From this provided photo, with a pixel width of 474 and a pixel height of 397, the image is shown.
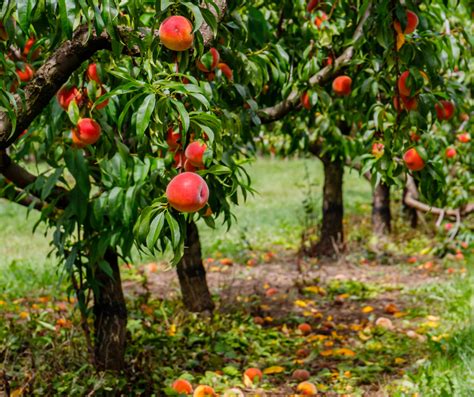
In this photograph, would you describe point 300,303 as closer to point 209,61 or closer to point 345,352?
point 345,352

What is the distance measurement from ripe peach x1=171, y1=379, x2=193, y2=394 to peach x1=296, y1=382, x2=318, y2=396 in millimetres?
520

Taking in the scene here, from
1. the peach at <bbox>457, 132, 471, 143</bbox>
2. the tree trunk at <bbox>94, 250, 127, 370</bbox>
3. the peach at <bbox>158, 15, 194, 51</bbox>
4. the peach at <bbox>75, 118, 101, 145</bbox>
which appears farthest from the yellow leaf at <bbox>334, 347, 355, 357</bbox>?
the peach at <bbox>457, 132, 471, 143</bbox>

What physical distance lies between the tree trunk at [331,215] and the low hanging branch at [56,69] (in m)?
4.10

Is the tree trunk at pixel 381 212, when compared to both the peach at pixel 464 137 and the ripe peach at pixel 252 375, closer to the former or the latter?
the peach at pixel 464 137

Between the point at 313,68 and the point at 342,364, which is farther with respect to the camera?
the point at 342,364

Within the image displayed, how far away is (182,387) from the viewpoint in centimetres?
287

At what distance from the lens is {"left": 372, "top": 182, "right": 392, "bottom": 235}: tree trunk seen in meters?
6.62

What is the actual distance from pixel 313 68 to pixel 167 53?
99 cm

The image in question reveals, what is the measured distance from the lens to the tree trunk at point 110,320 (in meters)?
2.97

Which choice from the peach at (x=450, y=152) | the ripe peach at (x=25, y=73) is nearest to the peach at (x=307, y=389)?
the ripe peach at (x=25, y=73)

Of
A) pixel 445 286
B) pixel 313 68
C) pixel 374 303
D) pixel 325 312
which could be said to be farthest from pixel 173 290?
pixel 313 68

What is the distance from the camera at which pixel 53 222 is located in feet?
9.01

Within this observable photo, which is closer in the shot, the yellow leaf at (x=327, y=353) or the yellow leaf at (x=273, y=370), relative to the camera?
the yellow leaf at (x=273, y=370)

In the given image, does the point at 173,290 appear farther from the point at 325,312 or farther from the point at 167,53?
the point at 167,53
